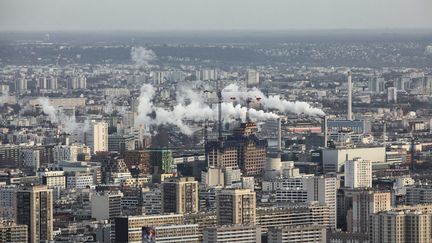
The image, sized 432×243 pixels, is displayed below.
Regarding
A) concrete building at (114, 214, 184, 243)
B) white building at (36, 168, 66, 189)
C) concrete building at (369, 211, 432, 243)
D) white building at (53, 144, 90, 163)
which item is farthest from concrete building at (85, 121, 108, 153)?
concrete building at (369, 211, 432, 243)

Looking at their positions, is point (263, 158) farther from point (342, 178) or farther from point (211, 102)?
point (211, 102)

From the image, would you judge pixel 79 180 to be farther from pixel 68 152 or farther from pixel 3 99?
pixel 3 99

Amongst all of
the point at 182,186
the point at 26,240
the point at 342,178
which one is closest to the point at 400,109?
the point at 342,178

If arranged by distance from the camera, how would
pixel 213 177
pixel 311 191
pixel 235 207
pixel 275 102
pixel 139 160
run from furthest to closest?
pixel 275 102 < pixel 139 160 < pixel 213 177 < pixel 311 191 < pixel 235 207

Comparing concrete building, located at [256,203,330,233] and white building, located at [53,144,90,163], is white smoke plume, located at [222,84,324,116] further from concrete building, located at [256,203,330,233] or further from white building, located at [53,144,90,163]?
concrete building, located at [256,203,330,233]

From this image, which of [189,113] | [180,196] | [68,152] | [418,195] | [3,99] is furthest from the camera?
[3,99]

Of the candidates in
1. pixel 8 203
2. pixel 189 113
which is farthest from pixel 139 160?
pixel 189 113
